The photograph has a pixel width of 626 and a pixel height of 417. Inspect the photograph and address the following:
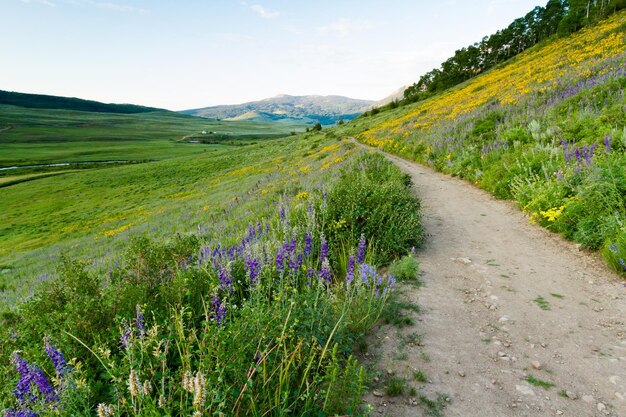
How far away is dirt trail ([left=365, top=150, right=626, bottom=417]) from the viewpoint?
3.19 metres

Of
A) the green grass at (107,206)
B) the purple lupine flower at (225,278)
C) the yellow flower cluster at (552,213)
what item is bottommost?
the green grass at (107,206)

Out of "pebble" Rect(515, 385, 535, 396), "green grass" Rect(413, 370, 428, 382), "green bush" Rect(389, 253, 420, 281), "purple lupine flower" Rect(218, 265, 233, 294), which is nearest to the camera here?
"pebble" Rect(515, 385, 535, 396)

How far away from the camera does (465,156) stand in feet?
45.8

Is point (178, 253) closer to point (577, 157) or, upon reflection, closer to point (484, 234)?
point (484, 234)

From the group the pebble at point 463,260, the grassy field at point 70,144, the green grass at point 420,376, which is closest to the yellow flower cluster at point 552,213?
the pebble at point 463,260

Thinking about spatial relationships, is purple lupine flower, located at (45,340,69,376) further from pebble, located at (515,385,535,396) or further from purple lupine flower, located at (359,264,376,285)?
pebble, located at (515,385,535,396)

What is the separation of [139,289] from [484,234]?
7155 millimetres

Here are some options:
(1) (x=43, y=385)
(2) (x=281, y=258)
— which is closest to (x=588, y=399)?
(2) (x=281, y=258)

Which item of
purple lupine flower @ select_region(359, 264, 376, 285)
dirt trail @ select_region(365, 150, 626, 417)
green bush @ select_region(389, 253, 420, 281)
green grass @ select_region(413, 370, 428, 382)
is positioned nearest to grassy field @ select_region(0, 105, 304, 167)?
green bush @ select_region(389, 253, 420, 281)

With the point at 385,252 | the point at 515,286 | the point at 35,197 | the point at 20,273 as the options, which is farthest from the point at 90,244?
the point at 35,197

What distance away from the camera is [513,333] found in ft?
13.7

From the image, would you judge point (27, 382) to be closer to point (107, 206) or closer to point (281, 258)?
point (281, 258)

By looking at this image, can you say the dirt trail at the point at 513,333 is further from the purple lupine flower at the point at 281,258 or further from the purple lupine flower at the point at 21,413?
the purple lupine flower at the point at 21,413

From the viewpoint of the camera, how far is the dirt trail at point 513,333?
10.5 feet
